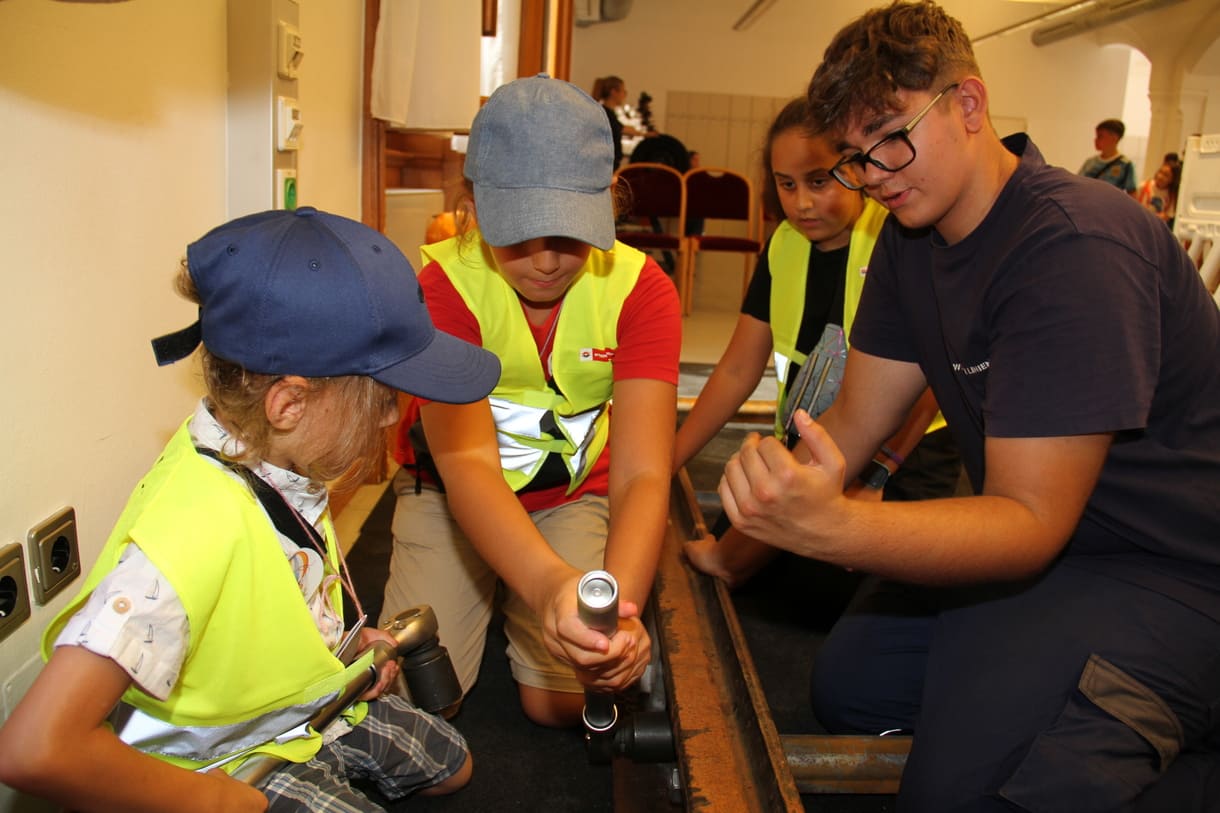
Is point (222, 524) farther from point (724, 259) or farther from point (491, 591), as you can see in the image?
point (724, 259)

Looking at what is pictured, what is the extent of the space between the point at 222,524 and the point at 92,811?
31cm

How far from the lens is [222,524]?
41.0 inches

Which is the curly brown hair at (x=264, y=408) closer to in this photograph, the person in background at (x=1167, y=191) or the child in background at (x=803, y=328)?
the child in background at (x=803, y=328)

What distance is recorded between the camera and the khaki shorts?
1915 mm

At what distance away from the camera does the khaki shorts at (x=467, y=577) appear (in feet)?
6.28

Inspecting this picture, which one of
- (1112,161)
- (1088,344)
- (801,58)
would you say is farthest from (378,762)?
(801,58)

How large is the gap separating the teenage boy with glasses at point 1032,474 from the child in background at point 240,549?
0.49 m

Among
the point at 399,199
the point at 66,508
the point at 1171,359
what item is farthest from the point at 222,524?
the point at 399,199

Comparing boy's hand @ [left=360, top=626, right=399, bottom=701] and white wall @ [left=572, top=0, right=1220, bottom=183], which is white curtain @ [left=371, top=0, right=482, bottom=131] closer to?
boy's hand @ [left=360, top=626, right=399, bottom=701]

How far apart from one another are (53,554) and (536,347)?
2.88ft

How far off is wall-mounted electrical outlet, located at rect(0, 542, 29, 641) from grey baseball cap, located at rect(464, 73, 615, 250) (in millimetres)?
820

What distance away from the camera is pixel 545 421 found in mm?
1873

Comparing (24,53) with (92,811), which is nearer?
(92,811)

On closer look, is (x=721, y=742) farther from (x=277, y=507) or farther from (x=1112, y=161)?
(x=1112, y=161)
